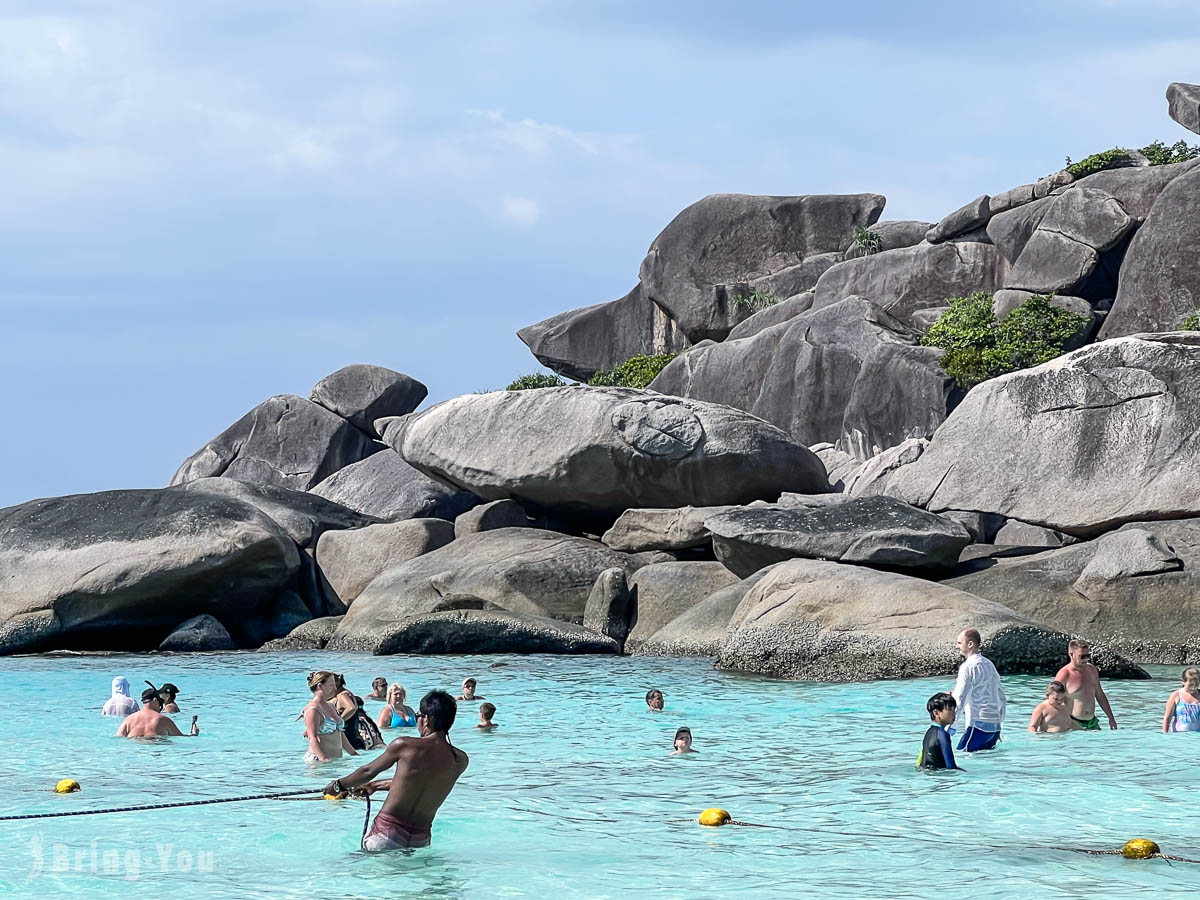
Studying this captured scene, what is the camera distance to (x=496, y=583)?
78.7 feet

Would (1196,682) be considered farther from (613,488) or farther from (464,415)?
(464,415)

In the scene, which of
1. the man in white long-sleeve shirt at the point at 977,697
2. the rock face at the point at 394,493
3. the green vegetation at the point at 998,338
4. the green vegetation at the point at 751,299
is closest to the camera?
the man in white long-sleeve shirt at the point at 977,697

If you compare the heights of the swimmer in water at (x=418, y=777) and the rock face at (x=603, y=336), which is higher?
the rock face at (x=603, y=336)

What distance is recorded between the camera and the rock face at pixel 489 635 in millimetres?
22109

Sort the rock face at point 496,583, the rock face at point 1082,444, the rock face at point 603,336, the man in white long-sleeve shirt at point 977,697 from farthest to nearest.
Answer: the rock face at point 603,336 < the rock face at point 496,583 < the rock face at point 1082,444 < the man in white long-sleeve shirt at point 977,697

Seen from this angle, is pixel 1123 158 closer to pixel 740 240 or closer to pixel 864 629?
pixel 740 240

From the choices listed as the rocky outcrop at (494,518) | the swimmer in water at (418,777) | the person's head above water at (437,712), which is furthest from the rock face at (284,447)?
the person's head above water at (437,712)

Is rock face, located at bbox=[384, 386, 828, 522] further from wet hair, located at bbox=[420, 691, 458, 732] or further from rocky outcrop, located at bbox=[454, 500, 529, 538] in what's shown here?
wet hair, located at bbox=[420, 691, 458, 732]

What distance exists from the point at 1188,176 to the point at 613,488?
15.6 metres

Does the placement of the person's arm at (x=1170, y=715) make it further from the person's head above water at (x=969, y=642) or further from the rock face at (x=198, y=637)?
the rock face at (x=198, y=637)

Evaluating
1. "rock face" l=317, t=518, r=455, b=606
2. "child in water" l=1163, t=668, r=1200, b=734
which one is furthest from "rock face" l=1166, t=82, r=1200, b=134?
"child in water" l=1163, t=668, r=1200, b=734

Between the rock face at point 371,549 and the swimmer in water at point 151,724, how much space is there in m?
12.1

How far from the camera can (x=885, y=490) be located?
84.6ft

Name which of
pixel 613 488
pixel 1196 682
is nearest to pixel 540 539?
pixel 613 488
